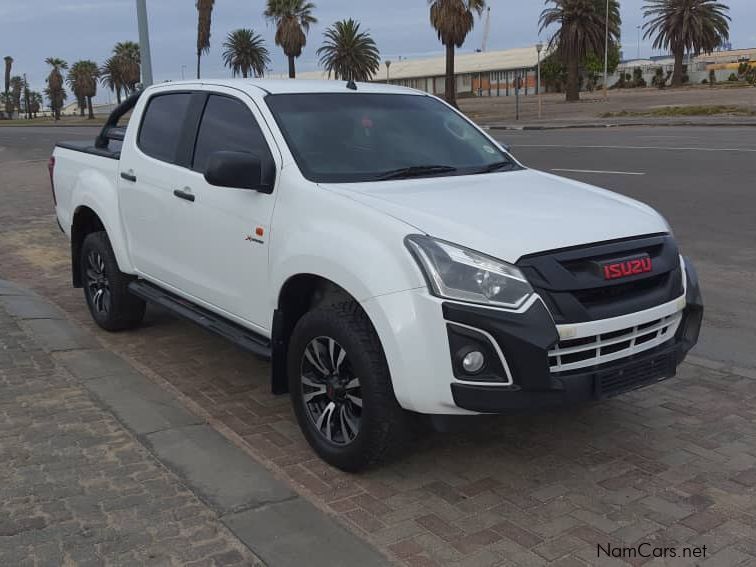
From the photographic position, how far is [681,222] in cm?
1017

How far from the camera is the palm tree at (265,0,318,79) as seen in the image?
64.1 meters

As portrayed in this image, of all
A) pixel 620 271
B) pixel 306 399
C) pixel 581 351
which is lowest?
pixel 306 399

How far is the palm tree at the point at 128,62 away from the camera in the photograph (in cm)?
9375

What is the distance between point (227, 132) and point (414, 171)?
1.19 m

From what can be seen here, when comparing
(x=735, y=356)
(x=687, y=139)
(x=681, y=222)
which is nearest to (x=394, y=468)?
(x=735, y=356)

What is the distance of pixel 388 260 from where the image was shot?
3.57 meters

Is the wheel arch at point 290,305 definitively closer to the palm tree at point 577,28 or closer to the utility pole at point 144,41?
the utility pole at point 144,41

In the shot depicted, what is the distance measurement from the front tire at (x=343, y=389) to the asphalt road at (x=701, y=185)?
2.87 meters

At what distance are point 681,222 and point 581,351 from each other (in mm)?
7295

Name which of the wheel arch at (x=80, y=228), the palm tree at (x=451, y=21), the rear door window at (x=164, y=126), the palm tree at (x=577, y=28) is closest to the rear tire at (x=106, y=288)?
the wheel arch at (x=80, y=228)

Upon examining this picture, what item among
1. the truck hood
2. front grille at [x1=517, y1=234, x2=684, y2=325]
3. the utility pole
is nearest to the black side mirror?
the truck hood

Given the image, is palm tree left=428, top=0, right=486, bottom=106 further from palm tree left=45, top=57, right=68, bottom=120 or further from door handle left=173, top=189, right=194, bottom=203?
palm tree left=45, top=57, right=68, bottom=120

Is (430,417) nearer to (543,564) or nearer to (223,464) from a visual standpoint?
(543,564)

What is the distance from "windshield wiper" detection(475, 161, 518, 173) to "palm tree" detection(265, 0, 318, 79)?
200ft
